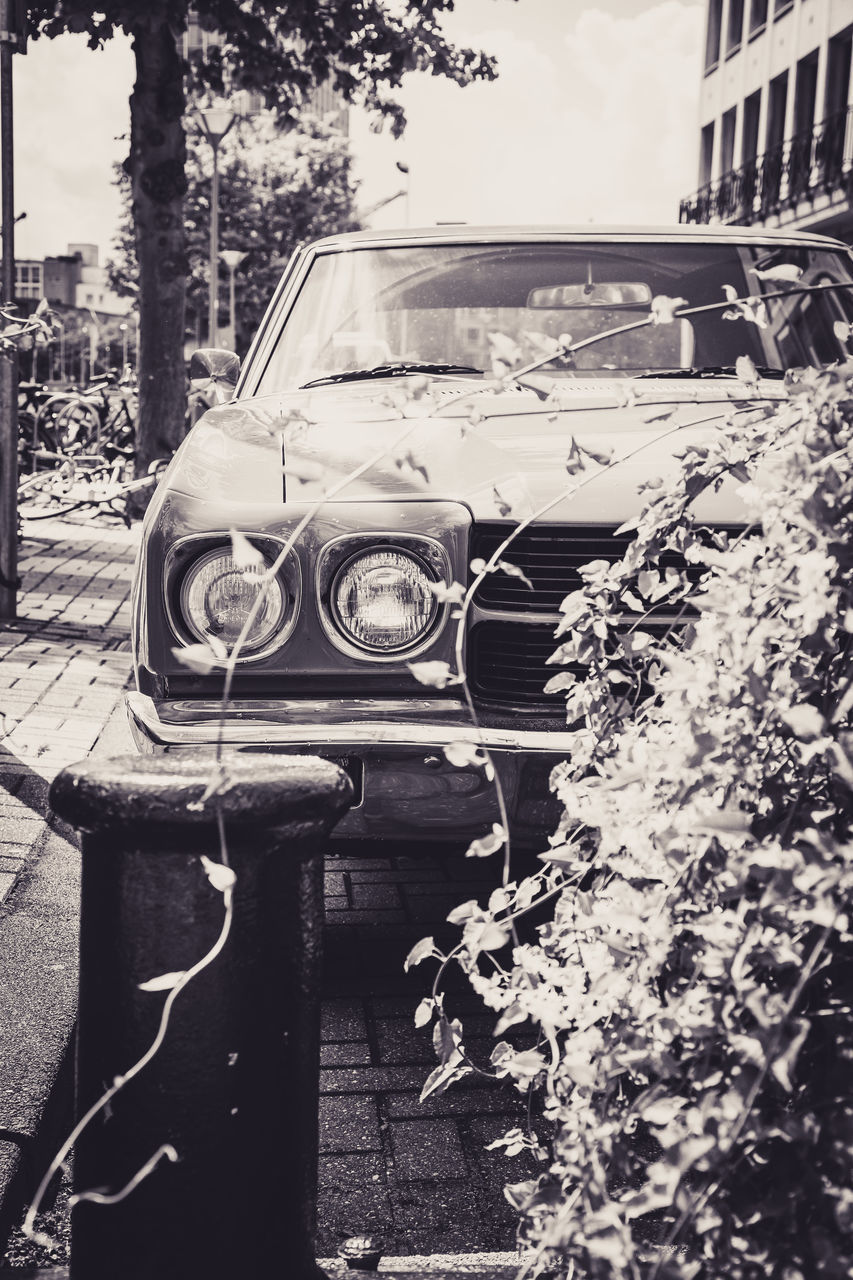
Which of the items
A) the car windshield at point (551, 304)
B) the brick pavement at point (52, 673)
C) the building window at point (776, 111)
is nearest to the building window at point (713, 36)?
the building window at point (776, 111)

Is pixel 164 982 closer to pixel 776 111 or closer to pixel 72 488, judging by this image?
pixel 72 488

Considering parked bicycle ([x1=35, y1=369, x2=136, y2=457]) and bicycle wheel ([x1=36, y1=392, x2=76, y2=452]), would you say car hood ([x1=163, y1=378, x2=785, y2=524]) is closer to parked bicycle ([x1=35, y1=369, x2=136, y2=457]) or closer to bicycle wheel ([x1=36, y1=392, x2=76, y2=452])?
bicycle wheel ([x1=36, y1=392, x2=76, y2=452])

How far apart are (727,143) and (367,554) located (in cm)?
3885

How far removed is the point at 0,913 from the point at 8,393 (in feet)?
14.8

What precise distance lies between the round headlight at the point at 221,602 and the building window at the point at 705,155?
4033 centimetres

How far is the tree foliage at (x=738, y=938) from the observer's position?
140cm

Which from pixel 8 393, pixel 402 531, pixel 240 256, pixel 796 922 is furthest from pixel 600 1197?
pixel 240 256

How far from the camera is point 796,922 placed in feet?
4.48

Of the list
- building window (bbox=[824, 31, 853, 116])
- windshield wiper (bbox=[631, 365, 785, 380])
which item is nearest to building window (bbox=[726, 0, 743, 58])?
building window (bbox=[824, 31, 853, 116])

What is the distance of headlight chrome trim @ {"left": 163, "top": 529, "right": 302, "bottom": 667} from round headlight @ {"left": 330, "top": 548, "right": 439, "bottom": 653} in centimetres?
8

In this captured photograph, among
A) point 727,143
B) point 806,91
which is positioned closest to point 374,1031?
point 806,91

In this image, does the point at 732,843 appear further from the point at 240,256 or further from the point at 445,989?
the point at 240,256

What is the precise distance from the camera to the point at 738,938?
144 centimetres

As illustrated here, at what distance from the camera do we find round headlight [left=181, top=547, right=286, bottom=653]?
2.84 meters
